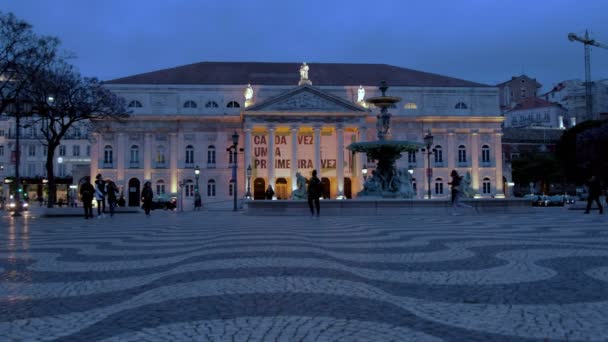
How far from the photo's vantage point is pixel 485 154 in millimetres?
60750

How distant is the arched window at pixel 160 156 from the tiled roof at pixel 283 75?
671 cm

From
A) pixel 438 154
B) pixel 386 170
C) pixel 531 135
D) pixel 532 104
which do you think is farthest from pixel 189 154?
pixel 532 104

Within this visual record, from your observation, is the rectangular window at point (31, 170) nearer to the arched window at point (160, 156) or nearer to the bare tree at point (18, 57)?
the arched window at point (160, 156)

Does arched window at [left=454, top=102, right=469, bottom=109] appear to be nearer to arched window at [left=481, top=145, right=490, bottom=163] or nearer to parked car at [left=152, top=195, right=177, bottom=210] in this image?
arched window at [left=481, top=145, right=490, bottom=163]

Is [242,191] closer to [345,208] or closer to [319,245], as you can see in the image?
[345,208]

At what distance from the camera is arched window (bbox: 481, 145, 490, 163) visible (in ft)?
199

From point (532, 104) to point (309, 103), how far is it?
2079 inches

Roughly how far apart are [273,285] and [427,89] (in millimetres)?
57465

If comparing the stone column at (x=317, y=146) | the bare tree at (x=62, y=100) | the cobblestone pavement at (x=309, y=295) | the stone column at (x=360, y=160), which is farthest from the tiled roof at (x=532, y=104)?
the cobblestone pavement at (x=309, y=295)

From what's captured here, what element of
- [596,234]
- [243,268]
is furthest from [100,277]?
[596,234]

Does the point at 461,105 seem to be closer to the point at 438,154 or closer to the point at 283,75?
the point at 438,154

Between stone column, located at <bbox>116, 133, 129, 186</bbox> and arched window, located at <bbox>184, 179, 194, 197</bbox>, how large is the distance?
6.27 meters

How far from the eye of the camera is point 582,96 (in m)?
91.0

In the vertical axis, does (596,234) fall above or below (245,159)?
below
